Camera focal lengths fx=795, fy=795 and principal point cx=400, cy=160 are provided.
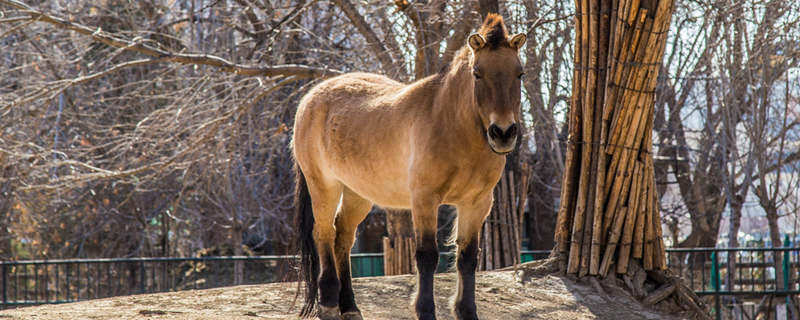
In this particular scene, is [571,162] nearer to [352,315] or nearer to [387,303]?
[387,303]

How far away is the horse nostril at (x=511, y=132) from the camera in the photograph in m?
4.16

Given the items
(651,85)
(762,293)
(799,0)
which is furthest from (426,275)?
(799,0)

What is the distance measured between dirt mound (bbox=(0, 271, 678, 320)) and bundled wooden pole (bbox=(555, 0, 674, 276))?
1.36 ft

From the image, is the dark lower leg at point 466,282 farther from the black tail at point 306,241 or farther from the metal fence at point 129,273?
the metal fence at point 129,273

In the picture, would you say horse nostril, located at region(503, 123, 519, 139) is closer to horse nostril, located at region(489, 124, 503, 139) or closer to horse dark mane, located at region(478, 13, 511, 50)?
horse nostril, located at region(489, 124, 503, 139)

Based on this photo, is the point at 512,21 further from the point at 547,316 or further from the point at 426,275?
the point at 426,275

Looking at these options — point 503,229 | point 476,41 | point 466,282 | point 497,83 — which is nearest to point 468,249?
point 466,282

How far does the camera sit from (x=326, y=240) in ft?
18.4

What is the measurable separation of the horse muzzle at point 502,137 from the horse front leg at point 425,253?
2.05 ft

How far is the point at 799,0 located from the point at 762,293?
12.9 ft

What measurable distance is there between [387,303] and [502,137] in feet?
6.99

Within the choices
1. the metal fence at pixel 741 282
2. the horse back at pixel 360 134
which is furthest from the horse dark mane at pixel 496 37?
the metal fence at pixel 741 282

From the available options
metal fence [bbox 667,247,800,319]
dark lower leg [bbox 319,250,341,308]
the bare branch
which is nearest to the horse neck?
dark lower leg [bbox 319,250,341,308]

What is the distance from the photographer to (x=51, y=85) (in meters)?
9.91
